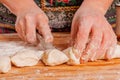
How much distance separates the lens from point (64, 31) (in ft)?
4.62

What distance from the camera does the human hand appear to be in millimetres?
1077

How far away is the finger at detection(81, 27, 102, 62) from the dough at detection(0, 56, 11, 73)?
0.24 metres

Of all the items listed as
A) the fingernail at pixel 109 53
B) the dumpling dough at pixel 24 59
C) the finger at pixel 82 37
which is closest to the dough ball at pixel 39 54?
the dumpling dough at pixel 24 59

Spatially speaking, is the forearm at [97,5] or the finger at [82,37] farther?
the forearm at [97,5]

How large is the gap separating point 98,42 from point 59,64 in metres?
0.15

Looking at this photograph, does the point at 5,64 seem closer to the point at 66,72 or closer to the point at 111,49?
the point at 66,72

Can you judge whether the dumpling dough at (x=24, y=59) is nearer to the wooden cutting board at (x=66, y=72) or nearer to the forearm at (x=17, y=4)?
the wooden cutting board at (x=66, y=72)

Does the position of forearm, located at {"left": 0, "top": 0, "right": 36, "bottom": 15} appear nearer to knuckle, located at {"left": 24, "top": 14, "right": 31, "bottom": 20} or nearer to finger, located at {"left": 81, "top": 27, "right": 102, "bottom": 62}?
knuckle, located at {"left": 24, "top": 14, "right": 31, "bottom": 20}

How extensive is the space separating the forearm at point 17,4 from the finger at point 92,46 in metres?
0.28

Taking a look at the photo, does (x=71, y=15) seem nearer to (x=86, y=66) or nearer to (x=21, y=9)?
(x=21, y=9)

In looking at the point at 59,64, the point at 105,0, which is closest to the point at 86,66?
the point at 59,64

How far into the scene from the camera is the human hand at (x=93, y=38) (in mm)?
1077

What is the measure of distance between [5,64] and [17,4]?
12.6 inches

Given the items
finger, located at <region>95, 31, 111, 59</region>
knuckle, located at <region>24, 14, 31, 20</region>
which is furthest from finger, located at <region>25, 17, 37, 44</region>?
finger, located at <region>95, 31, 111, 59</region>
